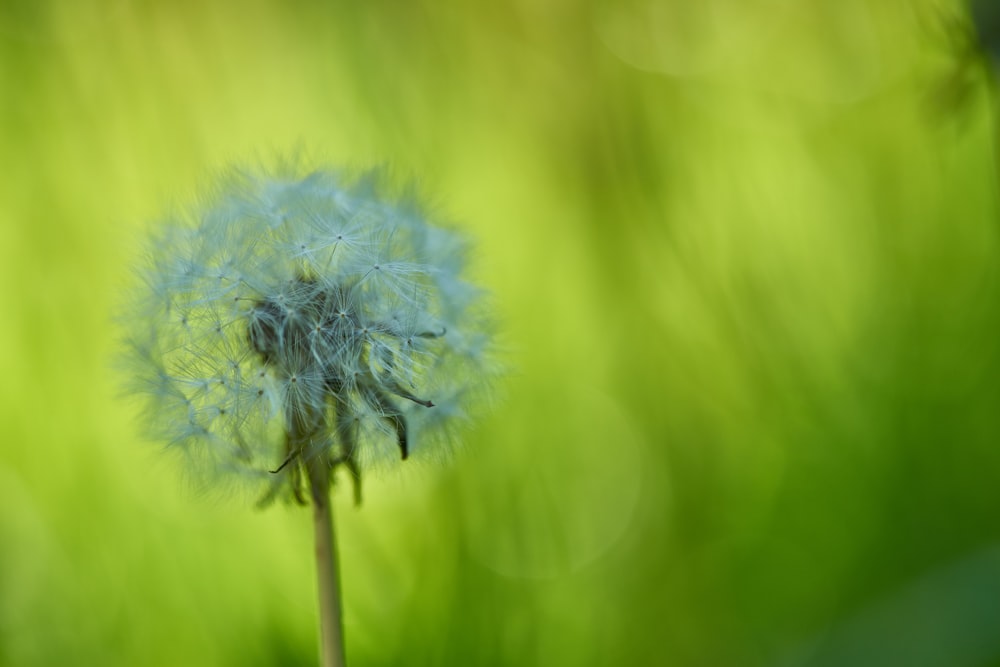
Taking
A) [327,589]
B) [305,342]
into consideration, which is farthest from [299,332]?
[327,589]

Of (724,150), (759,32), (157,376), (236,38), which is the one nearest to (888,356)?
(724,150)

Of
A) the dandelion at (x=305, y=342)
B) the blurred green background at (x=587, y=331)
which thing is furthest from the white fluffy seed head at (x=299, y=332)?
the blurred green background at (x=587, y=331)

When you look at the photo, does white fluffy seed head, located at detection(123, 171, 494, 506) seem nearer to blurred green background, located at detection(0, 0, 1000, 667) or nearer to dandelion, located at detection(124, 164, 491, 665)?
dandelion, located at detection(124, 164, 491, 665)

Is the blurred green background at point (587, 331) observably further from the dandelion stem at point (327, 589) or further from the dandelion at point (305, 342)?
the dandelion stem at point (327, 589)

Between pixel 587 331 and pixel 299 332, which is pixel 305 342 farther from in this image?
pixel 587 331

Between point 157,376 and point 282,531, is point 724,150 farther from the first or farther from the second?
point 157,376

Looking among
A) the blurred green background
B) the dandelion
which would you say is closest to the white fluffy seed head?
the dandelion
